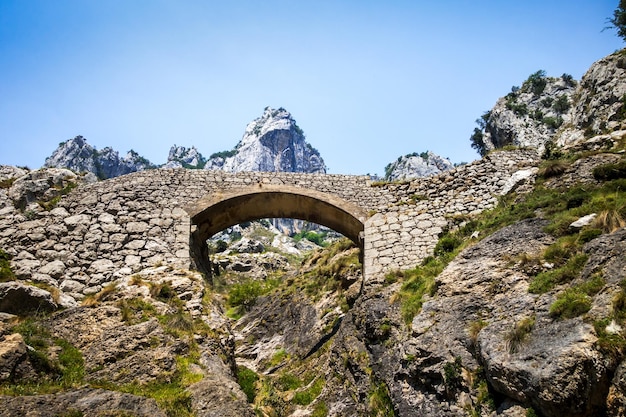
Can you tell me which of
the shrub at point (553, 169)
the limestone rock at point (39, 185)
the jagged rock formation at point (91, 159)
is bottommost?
the shrub at point (553, 169)

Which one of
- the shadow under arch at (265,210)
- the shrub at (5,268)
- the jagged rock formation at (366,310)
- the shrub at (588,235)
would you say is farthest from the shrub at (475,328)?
the shrub at (5,268)

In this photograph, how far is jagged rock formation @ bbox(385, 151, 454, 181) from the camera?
195ft

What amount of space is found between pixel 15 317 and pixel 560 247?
9940mm

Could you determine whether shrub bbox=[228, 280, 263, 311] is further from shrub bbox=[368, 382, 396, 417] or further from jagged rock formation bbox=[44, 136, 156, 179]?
jagged rock formation bbox=[44, 136, 156, 179]

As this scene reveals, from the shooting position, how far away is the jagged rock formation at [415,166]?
59469 millimetres

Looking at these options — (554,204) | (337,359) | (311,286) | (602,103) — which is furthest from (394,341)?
(602,103)

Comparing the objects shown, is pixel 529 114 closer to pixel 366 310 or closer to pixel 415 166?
pixel 415 166

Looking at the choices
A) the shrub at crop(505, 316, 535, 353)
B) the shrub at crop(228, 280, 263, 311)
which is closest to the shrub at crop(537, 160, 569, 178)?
the shrub at crop(505, 316, 535, 353)

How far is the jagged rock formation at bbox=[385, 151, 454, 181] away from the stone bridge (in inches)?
1690

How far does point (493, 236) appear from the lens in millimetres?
10703

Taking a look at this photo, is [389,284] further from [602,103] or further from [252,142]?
[252,142]

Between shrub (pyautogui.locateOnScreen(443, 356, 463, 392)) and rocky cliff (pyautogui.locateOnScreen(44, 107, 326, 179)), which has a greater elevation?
rocky cliff (pyautogui.locateOnScreen(44, 107, 326, 179))

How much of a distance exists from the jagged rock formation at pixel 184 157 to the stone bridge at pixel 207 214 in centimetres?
8703

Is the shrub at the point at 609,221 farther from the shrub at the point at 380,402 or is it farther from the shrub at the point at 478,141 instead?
the shrub at the point at 478,141
